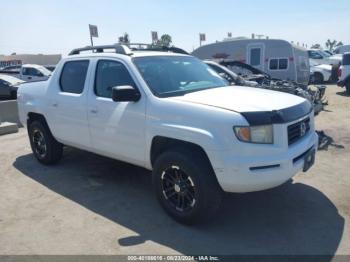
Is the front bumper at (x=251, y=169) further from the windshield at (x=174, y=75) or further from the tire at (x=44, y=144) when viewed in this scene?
the tire at (x=44, y=144)

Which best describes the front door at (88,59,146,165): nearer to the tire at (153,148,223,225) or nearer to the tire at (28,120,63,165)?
the tire at (153,148,223,225)

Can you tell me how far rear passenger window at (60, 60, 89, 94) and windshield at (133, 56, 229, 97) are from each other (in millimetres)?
1062

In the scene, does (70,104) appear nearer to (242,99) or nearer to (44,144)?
(44,144)

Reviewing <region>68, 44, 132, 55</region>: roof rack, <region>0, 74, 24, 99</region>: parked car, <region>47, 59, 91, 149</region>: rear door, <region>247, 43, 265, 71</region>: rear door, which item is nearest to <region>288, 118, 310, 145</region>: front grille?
<region>68, 44, 132, 55</region>: roof rack

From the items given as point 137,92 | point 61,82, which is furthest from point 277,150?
point 61,82

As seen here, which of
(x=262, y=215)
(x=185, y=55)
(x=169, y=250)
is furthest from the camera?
(x=185, y=55)

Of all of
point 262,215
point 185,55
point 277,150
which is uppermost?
point 185,55

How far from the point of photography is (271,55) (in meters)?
16.4

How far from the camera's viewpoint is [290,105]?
3.90 m

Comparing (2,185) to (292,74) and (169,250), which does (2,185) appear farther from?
(292,74)

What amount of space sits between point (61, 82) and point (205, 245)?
3.48 metres

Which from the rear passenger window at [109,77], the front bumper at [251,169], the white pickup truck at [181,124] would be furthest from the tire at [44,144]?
the front bumper at [251,169]

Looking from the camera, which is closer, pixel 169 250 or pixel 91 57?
pixel 169 250

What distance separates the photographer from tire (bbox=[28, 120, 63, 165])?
6121 mm
